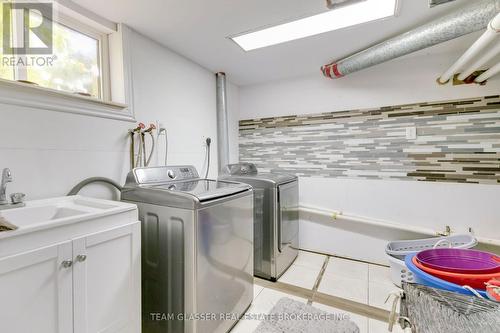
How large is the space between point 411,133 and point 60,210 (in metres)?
2.99

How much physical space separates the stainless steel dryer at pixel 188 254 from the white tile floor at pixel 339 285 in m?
0.36

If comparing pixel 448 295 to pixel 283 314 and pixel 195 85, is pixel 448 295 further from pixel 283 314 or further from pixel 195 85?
pixel 195 85

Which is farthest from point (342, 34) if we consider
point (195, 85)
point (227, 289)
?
point (227, 289)

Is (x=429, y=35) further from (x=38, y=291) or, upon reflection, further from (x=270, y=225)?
(x=38, y=291)

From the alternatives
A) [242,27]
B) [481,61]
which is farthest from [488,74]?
[242,27]

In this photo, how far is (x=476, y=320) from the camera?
0.70 m

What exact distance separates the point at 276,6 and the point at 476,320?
1.88 metres

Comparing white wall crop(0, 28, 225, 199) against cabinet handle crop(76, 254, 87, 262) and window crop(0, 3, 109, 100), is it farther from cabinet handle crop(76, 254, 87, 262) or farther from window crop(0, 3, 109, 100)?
cabinet handle crop(76, 254, 87, 262)

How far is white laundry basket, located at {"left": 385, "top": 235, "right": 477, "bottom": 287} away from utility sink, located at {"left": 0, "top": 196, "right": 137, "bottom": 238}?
2301mm

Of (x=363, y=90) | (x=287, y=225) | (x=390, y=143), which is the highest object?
(x=363, y=90)

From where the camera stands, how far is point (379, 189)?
2635mm

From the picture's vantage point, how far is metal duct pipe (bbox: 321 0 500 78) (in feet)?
4.87

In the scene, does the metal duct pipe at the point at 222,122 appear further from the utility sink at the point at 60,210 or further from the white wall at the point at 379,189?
the utility sink at the point at 60,210
